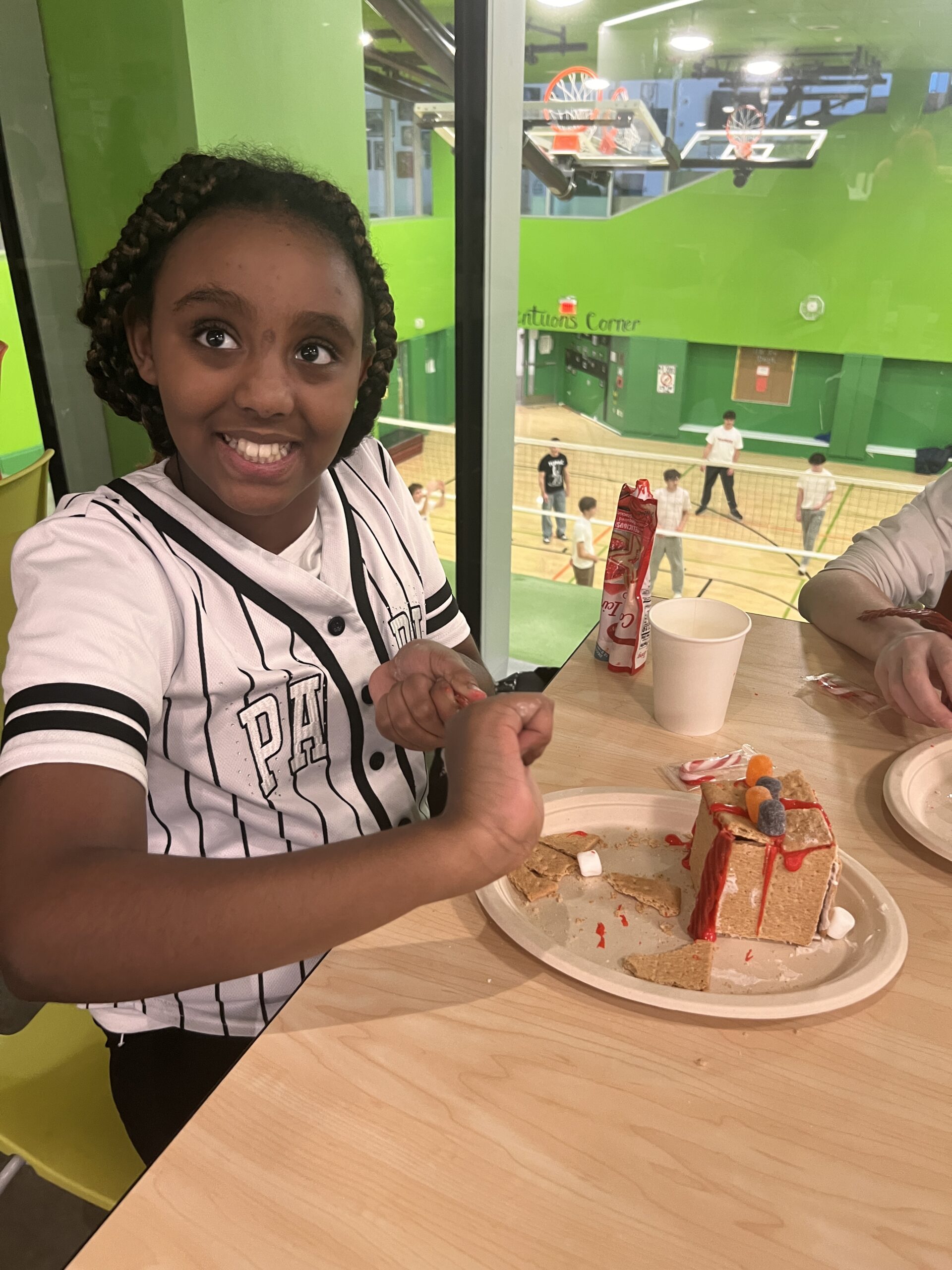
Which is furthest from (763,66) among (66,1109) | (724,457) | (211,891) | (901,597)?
(66,1109)

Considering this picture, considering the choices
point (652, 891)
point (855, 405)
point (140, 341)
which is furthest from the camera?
point (855, 405)

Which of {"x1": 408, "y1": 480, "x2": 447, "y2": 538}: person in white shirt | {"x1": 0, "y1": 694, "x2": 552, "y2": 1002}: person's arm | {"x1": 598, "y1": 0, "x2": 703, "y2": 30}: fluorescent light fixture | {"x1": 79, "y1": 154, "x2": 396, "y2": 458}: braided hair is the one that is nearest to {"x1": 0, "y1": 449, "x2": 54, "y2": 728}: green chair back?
{"x1": 79, "y1": 154, "x2": 396, "y2": 458}: braided hair

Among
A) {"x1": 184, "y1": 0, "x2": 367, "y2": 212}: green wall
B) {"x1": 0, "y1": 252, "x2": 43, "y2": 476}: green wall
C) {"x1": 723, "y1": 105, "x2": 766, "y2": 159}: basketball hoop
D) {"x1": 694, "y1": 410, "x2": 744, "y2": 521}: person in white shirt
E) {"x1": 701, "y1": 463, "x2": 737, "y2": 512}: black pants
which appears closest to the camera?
{"x1": 184, "y1": 0, "x2": 367, "y2": 212}: green wall

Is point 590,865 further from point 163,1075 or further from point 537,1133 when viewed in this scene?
point 163,1075

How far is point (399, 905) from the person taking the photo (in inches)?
23.3

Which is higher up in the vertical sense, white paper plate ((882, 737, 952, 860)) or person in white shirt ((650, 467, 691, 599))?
white paper plate ((882, 737, 952, 860))

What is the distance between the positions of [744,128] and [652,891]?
7.81ft

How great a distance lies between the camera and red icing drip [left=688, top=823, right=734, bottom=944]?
702 millimetres

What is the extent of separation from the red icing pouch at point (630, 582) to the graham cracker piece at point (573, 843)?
1.24ft

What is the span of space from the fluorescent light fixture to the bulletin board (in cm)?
92

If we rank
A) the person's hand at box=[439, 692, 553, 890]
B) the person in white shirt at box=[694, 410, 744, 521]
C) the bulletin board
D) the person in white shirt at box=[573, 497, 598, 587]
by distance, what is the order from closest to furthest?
1. the person's hand at box=[439, 692, 553, 890]
2. the bulletin board
3. the person in white shirt at box=[694, 410, 744, 521]
4. the person in white shirt at box=[573, 497, 598, 587]

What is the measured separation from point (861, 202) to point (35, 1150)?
2.70m

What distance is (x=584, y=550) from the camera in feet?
12.6

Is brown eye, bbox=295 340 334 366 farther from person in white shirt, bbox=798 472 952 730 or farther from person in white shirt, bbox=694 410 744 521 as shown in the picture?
person in white shirt, bbox=694 410 744 521
